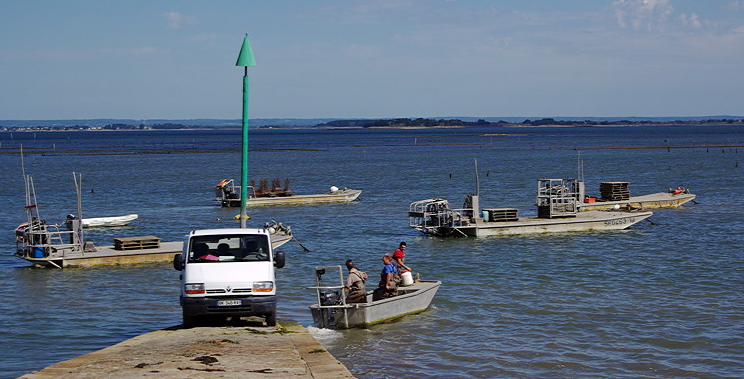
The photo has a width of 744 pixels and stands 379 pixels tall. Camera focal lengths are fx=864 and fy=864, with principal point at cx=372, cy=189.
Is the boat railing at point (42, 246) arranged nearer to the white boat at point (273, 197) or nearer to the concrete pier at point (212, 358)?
the concrete pier at point (212, 358)

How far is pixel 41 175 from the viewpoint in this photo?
96500mm

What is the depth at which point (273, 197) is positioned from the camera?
6066cm

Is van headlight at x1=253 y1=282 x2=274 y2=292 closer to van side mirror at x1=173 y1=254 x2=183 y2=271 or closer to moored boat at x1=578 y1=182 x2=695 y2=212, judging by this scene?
van side mirror at x1=173 y1=254 x2=183 y2=271

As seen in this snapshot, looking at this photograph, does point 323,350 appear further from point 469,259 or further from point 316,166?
point 316,166

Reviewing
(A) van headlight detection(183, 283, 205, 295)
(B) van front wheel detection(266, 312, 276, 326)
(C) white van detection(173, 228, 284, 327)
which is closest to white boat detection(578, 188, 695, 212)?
(B) van front wheel detection(266, 312, 276, 326)

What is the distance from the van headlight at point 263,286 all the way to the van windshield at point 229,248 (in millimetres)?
738

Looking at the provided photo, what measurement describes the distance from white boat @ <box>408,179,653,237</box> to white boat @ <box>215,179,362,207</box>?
18215 mm

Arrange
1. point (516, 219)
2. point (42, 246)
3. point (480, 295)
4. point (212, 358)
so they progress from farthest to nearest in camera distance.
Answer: point (516, 219)
point (42, 246)
point (480, 295)
point (212, 358)

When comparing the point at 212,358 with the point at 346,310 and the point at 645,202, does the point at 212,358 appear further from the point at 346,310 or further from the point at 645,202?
the point at 645,202

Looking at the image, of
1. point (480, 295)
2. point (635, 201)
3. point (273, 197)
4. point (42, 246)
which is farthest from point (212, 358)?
point (273, 197)

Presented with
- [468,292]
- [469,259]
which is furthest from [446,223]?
[468,292]

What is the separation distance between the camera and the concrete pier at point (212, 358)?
47.8ft

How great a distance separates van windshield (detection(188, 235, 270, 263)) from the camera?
18391mm

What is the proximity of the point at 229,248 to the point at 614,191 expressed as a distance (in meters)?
39.1
